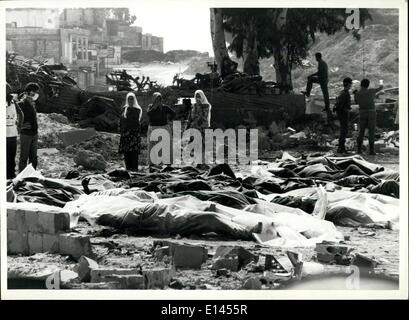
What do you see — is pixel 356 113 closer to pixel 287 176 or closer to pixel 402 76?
pixel 287 176

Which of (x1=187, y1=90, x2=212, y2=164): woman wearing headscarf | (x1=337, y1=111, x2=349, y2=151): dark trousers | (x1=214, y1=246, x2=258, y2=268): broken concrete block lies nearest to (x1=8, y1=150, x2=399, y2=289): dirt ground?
(x1=214, y1=246, x2=258, y2=268): broken concrete block

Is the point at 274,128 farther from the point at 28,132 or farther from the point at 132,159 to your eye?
the point at 28,132

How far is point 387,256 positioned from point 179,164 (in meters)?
2.57

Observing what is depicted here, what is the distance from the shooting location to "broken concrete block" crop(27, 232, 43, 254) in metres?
8.05

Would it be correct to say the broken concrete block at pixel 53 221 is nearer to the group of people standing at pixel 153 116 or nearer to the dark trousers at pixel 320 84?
the group of people standing at pixel 153 116

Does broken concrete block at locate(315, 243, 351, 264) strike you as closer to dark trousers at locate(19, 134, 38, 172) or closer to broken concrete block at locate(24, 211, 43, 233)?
broken concrete block at locate(24, 211, 43, 233)

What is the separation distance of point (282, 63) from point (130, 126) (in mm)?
1916

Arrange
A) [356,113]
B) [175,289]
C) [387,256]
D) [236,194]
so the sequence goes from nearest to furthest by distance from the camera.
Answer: [175,289]
[387,256]
[236,194]
[356,113]

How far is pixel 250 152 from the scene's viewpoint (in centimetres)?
962

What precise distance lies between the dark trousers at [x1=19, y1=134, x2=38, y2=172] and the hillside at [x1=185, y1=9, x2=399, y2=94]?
1.84m

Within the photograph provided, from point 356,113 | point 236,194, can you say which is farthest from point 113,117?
point 356,113

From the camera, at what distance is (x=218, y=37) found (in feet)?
32.2

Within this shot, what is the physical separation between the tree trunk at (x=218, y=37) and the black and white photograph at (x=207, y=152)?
2 centimetres

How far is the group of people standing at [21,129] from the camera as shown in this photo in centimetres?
916
